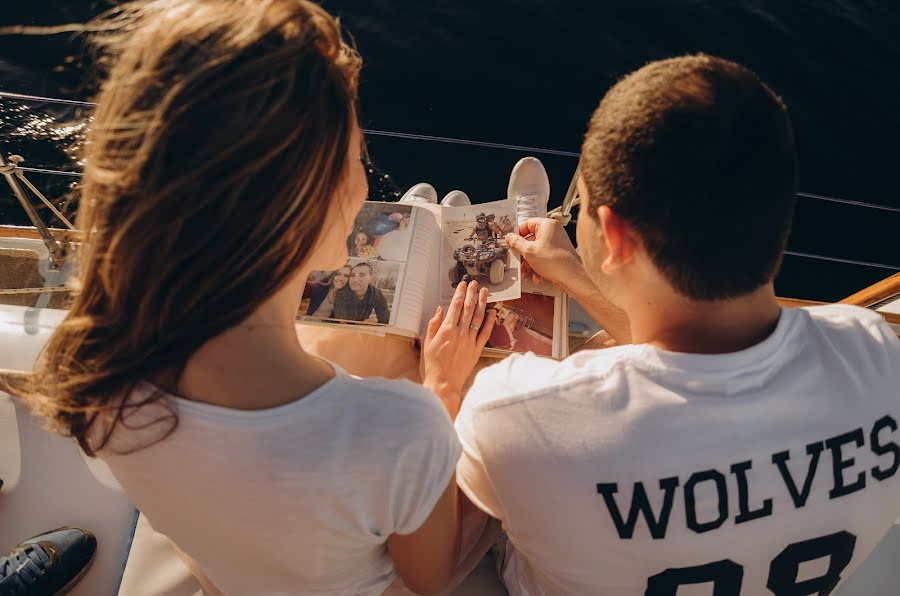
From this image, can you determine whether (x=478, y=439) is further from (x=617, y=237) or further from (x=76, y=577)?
(x=76, y=577)

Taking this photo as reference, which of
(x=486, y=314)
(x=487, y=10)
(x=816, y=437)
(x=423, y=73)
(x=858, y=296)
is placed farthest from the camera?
(x=487, y=10)

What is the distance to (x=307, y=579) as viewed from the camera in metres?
0.77

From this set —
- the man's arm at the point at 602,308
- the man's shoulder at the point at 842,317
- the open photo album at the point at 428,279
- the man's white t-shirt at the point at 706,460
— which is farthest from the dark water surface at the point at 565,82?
the man's white t-shirt at the point at 706,460

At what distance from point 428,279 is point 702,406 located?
2.49 ft

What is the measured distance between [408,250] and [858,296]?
112 centimetres

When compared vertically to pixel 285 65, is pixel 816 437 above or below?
below

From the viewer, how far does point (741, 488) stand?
2.19 ft

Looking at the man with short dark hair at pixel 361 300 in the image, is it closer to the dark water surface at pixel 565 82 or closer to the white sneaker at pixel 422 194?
the white sneaker at pixel 422 194

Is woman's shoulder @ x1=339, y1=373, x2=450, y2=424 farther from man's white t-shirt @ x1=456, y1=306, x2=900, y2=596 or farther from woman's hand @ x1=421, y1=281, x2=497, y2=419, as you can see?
woman's hand @ x1=421, y1=281, x2=497, y2=419

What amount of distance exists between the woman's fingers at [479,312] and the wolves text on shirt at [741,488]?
589 millimetres

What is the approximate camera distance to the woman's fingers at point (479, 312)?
123 centimetres

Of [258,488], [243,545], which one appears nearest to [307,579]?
[243,545]

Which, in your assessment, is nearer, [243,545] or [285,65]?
[285,65]

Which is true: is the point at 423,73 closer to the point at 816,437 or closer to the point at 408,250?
the point at 408,250
